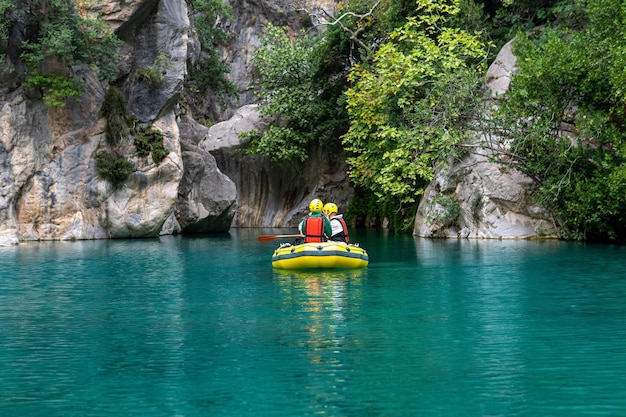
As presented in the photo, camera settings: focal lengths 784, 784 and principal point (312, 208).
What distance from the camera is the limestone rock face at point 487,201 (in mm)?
27530

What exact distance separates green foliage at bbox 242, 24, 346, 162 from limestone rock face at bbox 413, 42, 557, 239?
33.5 feet

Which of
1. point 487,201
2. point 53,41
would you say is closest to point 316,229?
point 487,201

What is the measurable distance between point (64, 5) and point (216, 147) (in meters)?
16.7

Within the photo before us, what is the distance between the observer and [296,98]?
1598 inches

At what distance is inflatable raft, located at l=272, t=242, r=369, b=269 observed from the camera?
1775 centimetres

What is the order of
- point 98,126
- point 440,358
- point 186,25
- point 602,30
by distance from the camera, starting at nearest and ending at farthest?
point 440,358
point 602,30
point 98,126
point 186,25

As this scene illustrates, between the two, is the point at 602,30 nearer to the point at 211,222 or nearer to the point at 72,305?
the point at 72,305

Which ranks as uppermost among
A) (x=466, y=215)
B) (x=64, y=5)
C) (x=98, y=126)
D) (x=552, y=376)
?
(x=64, y=5)

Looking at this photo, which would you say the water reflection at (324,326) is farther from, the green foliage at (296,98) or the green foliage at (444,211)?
the green foliage at (296,98)

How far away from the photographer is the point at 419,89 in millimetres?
29891

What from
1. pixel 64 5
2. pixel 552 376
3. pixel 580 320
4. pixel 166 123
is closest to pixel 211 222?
pixel 166 123

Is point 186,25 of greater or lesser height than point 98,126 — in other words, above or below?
above

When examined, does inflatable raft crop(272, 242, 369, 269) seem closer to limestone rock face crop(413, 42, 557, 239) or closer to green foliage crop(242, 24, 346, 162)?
limestone rock face crop(413, 42, 557, 239)

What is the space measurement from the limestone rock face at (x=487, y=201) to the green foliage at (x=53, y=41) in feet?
46.6
